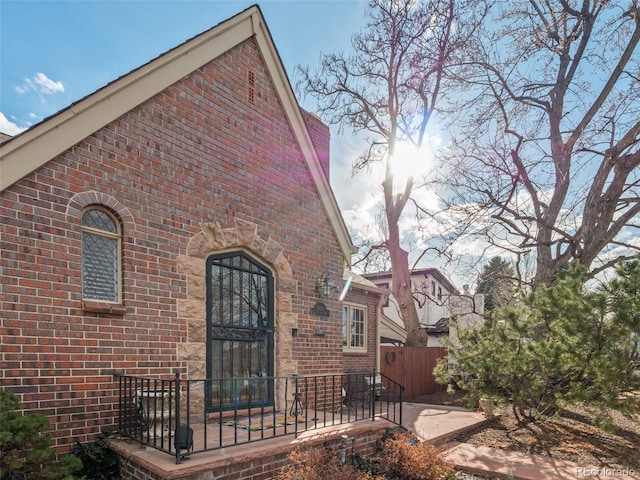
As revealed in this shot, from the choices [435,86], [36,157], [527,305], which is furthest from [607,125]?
[36,157]

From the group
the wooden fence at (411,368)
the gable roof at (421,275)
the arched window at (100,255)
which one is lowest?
the wooden fence at (411,368)

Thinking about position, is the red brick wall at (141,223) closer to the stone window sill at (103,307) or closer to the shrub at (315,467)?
the stone window sill at (103,307)

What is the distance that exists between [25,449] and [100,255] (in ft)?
6.60

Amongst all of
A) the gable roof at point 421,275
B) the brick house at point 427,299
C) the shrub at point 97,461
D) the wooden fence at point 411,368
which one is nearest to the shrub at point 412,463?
the shrub at point 97,461

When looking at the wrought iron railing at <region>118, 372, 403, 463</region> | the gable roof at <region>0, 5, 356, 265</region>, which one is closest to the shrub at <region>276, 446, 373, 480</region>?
the wrought iron railing at <region>118, 372, 403, 463</region>

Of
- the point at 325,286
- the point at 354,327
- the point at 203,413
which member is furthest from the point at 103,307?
the point at 354,327

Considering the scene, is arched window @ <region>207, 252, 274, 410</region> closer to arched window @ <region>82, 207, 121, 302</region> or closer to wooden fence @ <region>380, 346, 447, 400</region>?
arched window @ <region>82, 207, 121, 302</region>

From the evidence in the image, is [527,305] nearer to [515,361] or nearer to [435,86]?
[515,361]

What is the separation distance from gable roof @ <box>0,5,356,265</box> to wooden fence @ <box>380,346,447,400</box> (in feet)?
17.3

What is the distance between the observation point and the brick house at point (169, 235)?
4027 mm

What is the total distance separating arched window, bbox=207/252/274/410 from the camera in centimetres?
569

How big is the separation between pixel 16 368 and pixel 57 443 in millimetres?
879

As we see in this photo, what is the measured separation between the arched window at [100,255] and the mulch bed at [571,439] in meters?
6.19

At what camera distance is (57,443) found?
401 centimetres
